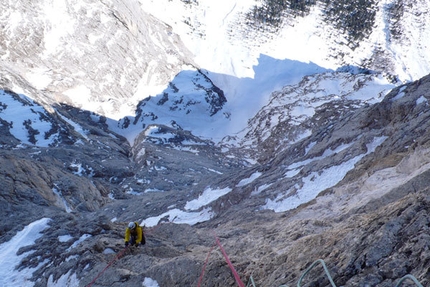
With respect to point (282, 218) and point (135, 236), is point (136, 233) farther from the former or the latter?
point (282, 218)

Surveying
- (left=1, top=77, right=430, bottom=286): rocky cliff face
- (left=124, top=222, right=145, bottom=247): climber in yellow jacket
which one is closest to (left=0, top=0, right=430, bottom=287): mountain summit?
(left=1, top=77, right=430, bottom=286): rocky cliff face

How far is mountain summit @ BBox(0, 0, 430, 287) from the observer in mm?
8922

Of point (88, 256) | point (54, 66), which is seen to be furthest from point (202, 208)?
point (54, 66)

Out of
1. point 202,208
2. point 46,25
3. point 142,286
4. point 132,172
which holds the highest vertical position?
point 46,25

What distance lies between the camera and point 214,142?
77312 millimetres

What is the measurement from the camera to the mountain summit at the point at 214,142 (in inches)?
351

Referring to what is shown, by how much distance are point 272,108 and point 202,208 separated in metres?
→ 57.6

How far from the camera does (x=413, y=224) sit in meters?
4.96

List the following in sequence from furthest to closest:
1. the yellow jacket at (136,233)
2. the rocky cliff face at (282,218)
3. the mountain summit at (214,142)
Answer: the yellow jacket at (136,233)
the mountain summit at (214,142)
the rocky cliff face at (282,218)

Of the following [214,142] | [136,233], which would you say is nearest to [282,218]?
[136,233]

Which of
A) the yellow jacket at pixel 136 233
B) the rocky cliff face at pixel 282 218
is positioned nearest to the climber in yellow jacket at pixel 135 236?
the yellow jacket at pixel 136 233

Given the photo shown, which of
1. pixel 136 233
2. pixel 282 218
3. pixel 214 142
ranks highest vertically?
pixel 214 142

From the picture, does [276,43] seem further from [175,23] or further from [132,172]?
[132,172]

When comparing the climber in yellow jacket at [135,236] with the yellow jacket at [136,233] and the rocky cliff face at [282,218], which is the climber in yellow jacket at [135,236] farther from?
the rocky cliff face at [282,218]
